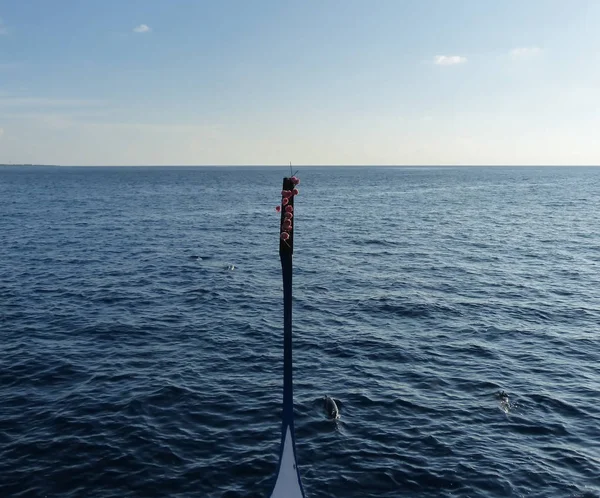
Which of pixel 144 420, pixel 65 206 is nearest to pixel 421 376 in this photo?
pixel 144 420

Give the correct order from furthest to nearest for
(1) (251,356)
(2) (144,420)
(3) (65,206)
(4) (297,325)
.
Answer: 1. (3) (65,206)
2. (4) (297,325)
3. (1) (251,356)
4. (2) (144,420)

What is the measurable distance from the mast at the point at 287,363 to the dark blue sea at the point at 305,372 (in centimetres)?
428

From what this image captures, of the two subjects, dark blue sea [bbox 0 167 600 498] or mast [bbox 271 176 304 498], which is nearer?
mast [bbox 271 176 304 498]

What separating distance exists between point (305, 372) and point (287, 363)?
19.2 meters

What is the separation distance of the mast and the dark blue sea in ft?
14.0

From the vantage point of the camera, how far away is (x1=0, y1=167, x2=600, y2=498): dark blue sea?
1017 inches

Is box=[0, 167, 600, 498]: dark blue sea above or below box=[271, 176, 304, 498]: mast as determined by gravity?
below

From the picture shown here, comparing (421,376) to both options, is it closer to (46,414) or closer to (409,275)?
(46,414)

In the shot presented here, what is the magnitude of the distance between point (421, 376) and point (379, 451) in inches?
402

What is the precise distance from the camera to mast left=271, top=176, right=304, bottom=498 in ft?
58.5

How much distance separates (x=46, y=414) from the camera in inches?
1199

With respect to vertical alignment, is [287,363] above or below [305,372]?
above

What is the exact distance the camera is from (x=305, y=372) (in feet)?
124

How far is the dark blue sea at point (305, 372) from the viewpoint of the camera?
2583 centimetres
